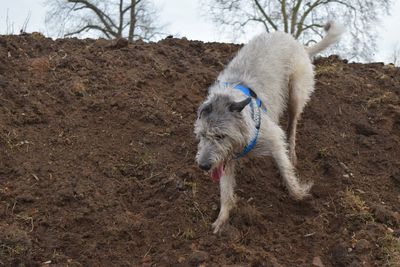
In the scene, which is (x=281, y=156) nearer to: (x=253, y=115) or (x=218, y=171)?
(x=253, y=115)

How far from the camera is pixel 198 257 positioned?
4488 mm

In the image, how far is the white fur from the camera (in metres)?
5.30

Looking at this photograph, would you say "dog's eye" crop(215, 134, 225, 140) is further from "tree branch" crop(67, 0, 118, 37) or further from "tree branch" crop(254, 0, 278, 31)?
"tree branch" crop(67, 0, 118, 37)

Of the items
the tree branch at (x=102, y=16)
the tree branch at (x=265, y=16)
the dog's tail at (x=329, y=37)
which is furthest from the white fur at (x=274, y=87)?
the tree branch at (x=102, y=16)

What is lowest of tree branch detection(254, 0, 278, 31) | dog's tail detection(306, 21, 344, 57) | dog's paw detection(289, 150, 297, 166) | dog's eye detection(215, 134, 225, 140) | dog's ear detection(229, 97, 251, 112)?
dog's paw detection(289, 150, 297, 166)

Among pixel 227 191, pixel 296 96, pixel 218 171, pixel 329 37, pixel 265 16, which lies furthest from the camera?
pixel 265 16

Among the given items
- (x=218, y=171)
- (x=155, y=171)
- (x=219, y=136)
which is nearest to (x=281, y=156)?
(x=218, y=171)

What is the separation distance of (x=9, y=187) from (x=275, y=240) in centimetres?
281

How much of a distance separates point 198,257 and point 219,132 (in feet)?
3.84

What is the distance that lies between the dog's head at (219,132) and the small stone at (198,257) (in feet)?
2.54

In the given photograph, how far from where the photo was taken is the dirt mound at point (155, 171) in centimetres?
478

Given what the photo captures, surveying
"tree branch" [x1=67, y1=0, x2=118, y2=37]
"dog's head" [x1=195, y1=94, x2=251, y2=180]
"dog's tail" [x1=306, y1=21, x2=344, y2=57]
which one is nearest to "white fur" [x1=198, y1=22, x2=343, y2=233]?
"dog's tail" [x1=306, y1=21, x2=344, y2=57]

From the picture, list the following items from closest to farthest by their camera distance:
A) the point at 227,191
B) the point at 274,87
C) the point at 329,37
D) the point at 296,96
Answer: the point at 227,191 < the point at 274,87 < the point at 296,96 < the point at 329,37

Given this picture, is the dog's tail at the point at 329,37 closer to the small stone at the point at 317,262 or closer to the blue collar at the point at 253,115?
the blue collar at the point at 253,115
